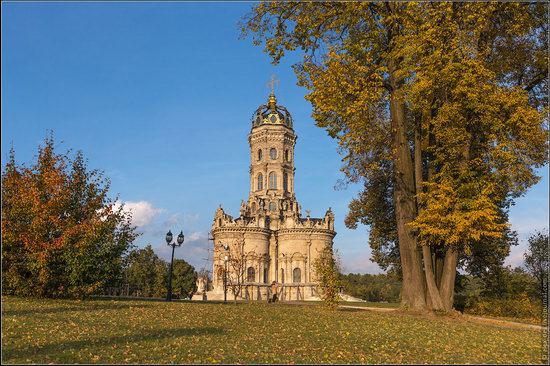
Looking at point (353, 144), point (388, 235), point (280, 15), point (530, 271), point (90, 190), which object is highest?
point (280, 15)

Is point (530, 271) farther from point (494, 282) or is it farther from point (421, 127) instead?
point (421, 127)

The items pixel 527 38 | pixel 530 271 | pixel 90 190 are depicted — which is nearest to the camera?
pixel 527 38

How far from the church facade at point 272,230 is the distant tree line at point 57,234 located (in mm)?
46379

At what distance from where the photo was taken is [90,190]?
2478cm

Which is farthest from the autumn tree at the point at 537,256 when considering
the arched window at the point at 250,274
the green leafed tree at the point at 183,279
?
the green leafed tree at the point at 183,279

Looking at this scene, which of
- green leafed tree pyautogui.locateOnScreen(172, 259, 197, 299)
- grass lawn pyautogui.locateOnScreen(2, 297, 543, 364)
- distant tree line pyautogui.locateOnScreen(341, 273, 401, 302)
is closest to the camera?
grass lawn pyautogui.locateOnScreen(2, 297, 543, 364)

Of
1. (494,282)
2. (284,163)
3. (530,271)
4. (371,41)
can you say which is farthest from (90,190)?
(284,163)

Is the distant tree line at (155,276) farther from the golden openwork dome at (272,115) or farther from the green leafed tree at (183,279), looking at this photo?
the golden openwork dome at (272,115)

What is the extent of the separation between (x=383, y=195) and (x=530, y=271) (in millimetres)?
20917

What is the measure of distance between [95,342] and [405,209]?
15.9m

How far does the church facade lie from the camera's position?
74.1 m

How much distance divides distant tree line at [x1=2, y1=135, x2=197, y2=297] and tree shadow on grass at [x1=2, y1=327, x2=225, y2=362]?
11.4 m

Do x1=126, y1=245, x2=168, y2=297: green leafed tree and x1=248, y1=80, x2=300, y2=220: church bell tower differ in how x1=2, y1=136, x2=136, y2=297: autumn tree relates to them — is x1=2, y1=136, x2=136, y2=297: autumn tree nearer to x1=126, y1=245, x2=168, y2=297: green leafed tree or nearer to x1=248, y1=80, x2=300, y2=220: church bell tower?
x1=126, y1=245, x2=168, y2=297: green leafed tree

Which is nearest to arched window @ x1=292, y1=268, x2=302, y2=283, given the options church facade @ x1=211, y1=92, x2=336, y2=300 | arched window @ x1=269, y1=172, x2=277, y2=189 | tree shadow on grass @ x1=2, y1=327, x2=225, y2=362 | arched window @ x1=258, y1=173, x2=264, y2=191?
church facade @ x1=211, y1=92, x2=336, y2=300
